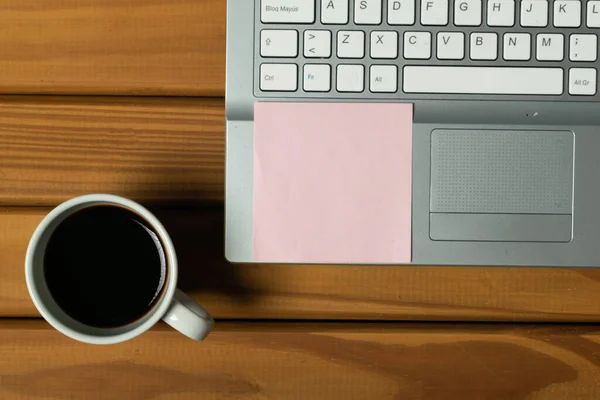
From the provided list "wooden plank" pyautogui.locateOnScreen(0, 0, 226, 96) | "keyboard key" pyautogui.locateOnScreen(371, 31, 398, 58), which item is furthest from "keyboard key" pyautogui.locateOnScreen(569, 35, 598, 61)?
"wooden plank" pyautogui.locateOnScreen(0, 0, 226, 96)

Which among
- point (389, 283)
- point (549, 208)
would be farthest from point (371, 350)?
point (549, 208)

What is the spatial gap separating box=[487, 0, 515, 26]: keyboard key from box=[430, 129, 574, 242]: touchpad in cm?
6

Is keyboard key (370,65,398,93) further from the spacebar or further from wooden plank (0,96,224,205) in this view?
wooden plank (0,96,224,205)

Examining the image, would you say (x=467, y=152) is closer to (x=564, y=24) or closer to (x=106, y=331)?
(x=564, y=24)

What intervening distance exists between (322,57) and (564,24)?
145 millimetres

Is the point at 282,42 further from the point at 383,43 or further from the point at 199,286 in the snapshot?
the point at 199,286

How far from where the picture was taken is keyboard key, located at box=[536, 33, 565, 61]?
1.16 feet

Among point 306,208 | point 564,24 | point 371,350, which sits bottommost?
point 371,350

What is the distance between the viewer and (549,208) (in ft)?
1.20

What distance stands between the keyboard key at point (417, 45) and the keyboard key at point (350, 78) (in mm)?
29

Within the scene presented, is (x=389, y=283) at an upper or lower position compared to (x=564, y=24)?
lower

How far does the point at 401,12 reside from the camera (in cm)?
35

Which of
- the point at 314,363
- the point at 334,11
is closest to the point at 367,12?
the point at 334,11

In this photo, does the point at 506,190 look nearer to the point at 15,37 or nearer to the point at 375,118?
the point at 375,118
